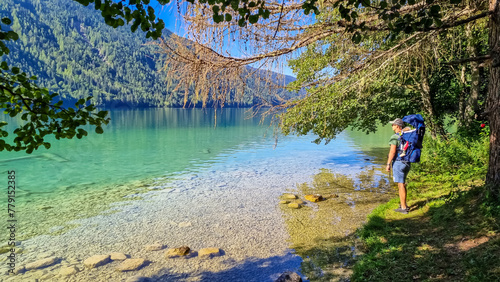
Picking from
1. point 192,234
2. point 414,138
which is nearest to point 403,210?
point 414,138

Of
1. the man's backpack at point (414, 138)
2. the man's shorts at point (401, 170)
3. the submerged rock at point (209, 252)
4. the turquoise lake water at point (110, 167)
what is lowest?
the turquoise lake water at point (110, 167)

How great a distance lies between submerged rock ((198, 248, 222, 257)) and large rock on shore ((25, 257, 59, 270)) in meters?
3.37

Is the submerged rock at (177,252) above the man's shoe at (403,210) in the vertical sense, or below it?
below

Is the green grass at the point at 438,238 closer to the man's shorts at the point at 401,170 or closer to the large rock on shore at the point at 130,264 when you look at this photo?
the man's shorts at the point at 401,170

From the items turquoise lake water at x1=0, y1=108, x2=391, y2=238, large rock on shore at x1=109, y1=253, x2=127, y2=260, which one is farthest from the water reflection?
large rock on shore at x1=109, y1=253, x2=127, y2=260

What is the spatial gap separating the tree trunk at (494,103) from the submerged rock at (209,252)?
5749mm

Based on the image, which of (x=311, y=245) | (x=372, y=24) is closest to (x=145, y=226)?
(x=311, y=245)

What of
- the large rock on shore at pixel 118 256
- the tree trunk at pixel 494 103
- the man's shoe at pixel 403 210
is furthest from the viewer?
the man's shoe at pixel 403 210

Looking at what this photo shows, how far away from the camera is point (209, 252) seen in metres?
7.18

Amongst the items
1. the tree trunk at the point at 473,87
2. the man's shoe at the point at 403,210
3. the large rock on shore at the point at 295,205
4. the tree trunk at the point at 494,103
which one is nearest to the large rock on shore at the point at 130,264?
the large rock on shore at the point at 295,205

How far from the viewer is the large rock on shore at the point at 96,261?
22.0 feet

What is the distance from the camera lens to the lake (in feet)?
21.6

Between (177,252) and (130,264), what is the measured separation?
1.04 metres

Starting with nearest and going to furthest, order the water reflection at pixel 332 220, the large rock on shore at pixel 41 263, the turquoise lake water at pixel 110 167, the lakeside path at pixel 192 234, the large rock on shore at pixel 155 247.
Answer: the water reflection at pixel 332 220, the lakeside path at pixel 192 234, the large rock on shore at pixel 41 263, the large rock on shore at pixel 155 247, the turquoise lake water at pixel 110 167
